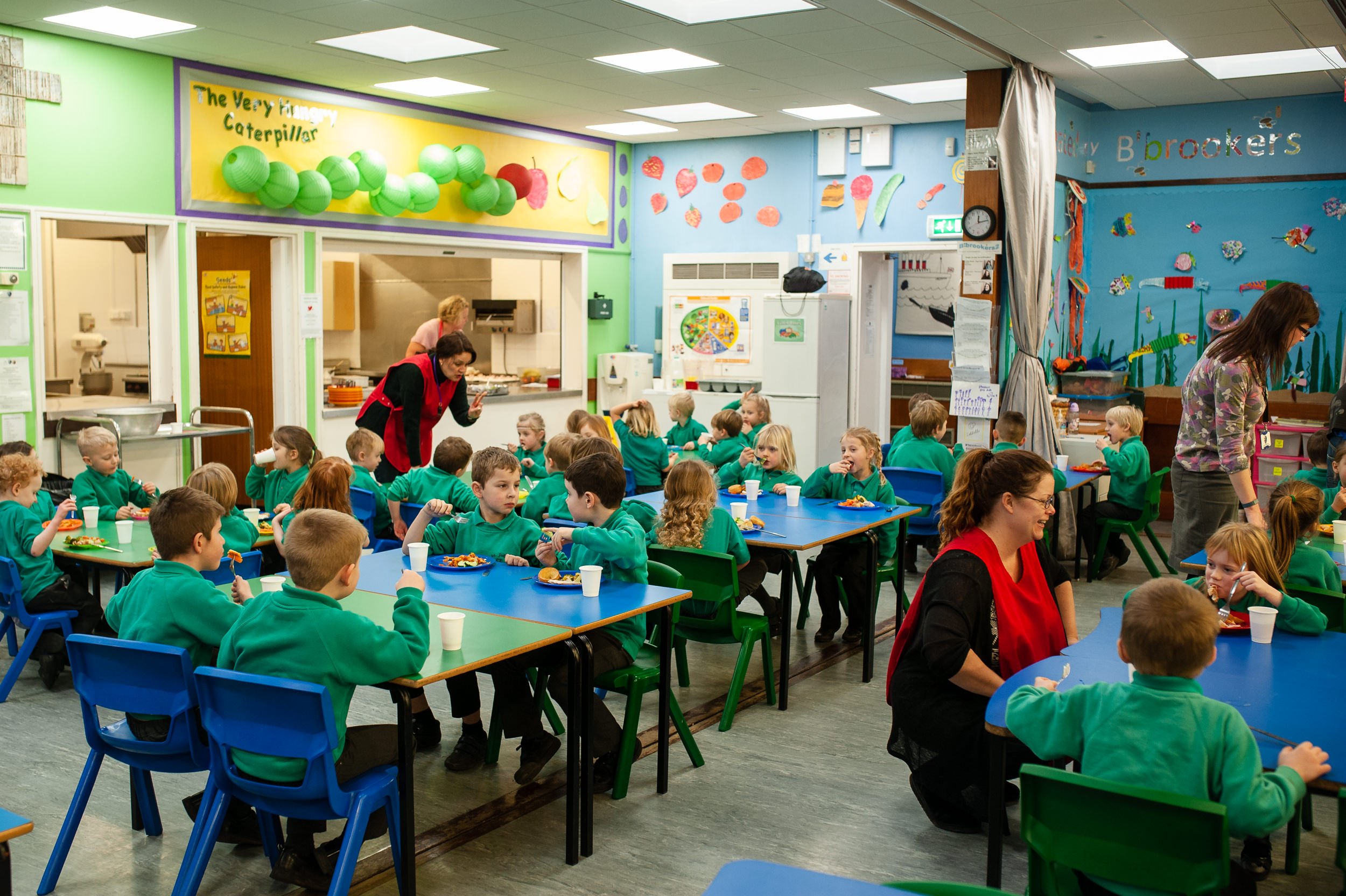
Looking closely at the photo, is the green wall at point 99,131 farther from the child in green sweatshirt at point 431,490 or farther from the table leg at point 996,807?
the table leg at point 996,807

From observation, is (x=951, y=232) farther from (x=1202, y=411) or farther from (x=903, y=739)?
(x=903, y=739)

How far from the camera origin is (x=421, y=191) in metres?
9.18

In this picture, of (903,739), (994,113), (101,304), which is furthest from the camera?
(101,304)

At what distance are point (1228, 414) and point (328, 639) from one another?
3814 millimetres

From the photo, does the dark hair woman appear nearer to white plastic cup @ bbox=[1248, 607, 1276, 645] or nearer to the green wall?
the green wall

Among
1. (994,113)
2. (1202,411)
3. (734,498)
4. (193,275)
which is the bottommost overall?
(734,498)

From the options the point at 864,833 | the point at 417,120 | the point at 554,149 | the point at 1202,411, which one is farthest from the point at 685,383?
the point at 864,833

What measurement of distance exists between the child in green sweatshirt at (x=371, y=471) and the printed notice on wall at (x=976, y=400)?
4.10m

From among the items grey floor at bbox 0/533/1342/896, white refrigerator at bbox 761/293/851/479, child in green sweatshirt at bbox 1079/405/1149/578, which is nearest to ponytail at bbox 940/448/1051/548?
grey floor at bbox 0/533/1342/896

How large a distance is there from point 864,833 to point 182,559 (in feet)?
7.21

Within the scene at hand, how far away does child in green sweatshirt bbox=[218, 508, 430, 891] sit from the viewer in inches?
109

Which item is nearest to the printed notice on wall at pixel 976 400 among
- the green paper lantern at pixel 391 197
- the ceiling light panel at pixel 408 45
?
the ceiling light panel at pixel 408 45

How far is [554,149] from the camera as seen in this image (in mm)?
10781

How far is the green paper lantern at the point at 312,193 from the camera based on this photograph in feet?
27.1
